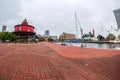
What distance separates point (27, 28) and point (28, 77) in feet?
139

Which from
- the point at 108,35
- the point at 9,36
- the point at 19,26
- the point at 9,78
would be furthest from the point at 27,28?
the point at 108,35

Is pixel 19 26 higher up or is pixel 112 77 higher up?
pixel 19 26

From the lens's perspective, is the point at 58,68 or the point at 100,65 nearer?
the point at 58,68

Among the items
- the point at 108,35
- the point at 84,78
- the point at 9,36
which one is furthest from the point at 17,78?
the point at 108,35

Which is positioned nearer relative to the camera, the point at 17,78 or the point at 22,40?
the point at 17,78

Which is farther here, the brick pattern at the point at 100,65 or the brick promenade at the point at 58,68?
the brick pattern at the point at 100,65

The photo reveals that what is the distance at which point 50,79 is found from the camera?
465 cm

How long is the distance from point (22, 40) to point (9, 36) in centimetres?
3269

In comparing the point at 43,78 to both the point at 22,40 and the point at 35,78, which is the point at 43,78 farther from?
the point at 22,40

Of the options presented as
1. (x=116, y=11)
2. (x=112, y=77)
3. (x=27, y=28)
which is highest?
(x=27, y=28)

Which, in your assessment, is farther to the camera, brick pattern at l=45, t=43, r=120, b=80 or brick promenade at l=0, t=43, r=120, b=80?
brick pattern at l=45, t=43, r=120, b=80

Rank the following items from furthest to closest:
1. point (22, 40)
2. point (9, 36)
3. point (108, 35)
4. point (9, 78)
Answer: point (108, 35), point (9, 36), point (22, 40), point (9, 78)

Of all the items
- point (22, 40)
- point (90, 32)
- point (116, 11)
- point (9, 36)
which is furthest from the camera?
point (90, 32)

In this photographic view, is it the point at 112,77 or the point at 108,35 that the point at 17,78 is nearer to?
the point at 112,77
